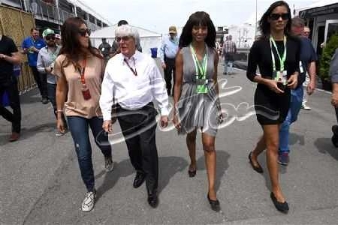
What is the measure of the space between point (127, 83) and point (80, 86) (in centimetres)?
50

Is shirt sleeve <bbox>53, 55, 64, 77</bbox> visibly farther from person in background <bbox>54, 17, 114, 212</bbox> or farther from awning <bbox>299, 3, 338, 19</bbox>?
awning <bbox>299, 3, 338, 19</bbox>

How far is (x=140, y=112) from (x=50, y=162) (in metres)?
2.00

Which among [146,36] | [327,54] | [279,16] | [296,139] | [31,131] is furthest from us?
[146,36]

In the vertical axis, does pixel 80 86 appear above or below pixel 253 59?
below

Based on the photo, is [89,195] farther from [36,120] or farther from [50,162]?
[36,120]

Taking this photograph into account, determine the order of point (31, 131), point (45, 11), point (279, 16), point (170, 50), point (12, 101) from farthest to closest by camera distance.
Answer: point (45, 11) < point (170, 50) < point (31, 131) < point (12, 101) < point (279, 16)

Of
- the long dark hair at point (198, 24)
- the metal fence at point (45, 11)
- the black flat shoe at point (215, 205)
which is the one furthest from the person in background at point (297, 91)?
the metal fence at point (45, 11)

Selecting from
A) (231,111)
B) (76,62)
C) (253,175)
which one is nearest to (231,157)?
(253,175)

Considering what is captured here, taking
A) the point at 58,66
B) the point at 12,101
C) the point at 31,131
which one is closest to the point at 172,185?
the point at 58,66

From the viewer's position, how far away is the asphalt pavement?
2.90 meters

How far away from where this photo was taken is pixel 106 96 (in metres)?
2.89

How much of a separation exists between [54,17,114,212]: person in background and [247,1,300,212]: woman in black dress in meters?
1.61

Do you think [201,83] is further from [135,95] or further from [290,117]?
[290,117]

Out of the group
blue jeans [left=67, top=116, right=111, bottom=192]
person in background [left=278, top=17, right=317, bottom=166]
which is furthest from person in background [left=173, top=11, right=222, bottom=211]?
person in background [left=278, top=17, right=317, bottom=166]
